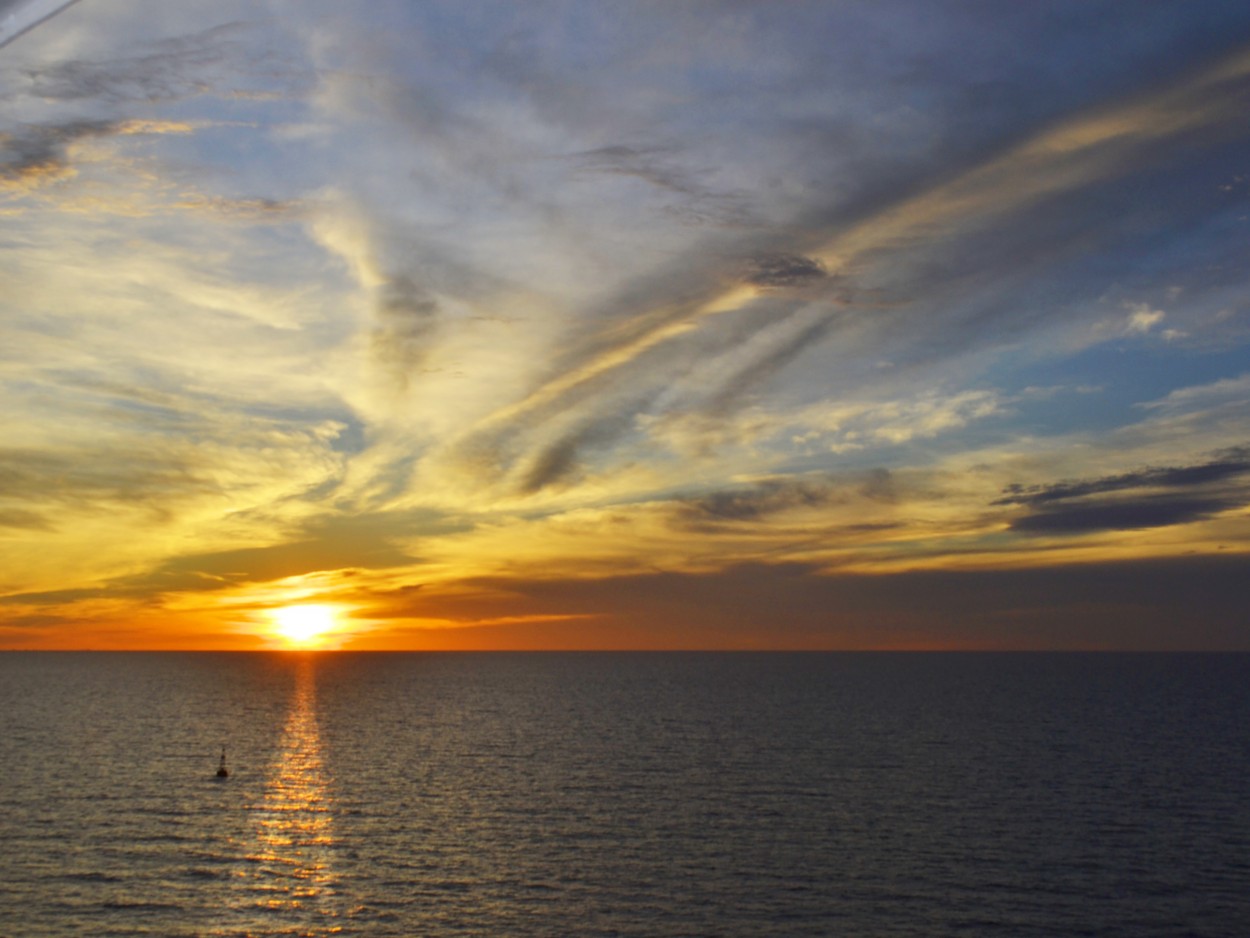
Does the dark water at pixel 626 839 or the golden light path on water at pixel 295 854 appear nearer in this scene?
the dark water at pixel 626 839

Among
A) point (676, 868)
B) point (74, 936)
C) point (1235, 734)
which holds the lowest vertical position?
point (1235, 734)

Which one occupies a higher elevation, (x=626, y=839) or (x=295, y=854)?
(x=295, y=854)

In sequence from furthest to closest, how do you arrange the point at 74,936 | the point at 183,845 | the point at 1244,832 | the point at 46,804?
the point at 46,804 → the point at 1244,832 → the point at 183,845 → the point at 74,936

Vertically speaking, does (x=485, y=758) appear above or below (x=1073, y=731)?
above

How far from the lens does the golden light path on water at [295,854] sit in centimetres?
6556

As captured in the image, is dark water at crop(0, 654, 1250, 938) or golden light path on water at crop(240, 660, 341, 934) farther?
golden light path on water at crop(240, 660, 341, 934)

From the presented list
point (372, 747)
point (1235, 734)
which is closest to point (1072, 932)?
point (372, 747)

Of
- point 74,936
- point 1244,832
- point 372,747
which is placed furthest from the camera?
point 372,747

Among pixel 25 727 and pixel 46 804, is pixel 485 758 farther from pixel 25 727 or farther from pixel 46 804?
pixel 25 727

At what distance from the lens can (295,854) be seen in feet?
263

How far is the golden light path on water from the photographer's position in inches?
2581

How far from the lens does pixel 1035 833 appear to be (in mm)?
85562

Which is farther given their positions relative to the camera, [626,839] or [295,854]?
[626,839]

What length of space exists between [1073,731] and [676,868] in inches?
4880
